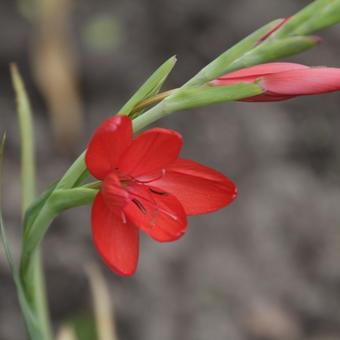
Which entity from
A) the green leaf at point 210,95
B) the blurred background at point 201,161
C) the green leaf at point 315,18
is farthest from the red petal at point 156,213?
the blurred background at point 201,161

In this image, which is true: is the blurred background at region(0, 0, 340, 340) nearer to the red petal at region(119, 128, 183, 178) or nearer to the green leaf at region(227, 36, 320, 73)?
the red petal at region(119, 128, 183, 178)

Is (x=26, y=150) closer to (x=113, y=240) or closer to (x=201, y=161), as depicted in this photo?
(x=113, y=240)

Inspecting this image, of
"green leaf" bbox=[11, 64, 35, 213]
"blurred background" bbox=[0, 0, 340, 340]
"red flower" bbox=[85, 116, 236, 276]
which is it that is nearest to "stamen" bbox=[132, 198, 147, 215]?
"red flower" bbox=[85, 116, 236, 276]

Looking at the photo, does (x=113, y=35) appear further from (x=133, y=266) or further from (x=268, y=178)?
(x=133, y=266)

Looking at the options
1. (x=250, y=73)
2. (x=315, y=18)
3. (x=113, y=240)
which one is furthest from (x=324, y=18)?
(x=113, y=240)

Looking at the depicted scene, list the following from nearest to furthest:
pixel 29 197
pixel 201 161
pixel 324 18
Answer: pixel 324 18, pixel 29 197, pixel 201 161

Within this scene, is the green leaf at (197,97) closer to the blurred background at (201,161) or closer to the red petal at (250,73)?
the red petal at (250,73)

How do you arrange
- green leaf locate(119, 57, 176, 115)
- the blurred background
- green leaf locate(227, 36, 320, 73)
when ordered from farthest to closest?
the blurred background
green leaf locate(119, 57, 176, 115)
green leaf locate(227, 36, 320, 73)
